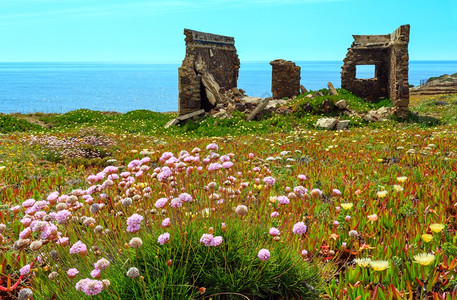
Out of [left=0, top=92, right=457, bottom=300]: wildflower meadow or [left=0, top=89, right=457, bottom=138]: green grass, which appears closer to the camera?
[left=0, top=92, right=457, bottom=300]: wildflower meadow

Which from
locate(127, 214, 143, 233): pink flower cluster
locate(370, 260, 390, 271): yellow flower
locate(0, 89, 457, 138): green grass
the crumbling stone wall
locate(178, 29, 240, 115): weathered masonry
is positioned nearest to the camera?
locate(127, 214, 143, 233): pink flower cluster

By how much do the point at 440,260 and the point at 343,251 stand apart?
79cm

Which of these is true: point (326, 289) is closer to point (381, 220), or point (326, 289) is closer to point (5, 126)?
point (381, 220)

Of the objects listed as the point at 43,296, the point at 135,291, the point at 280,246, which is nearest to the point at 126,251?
the point at 135,291

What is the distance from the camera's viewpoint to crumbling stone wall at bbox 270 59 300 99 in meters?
25.6

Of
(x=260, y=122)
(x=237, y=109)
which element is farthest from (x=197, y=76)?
(x=260, y=122)

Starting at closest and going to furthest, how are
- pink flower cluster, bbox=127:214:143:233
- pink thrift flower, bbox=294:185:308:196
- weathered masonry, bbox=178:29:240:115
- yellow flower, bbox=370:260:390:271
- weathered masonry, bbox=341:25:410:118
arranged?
1. pink flower cluster, bbox=127:214:143:233
2. yellow flower, bbox=370:260:390:271
3. pink thrift flower, bbox=294:185:308:196
4. weathered masonry, bbox=178:29:240:115
5. weathered masonry, bbox=341:25:410:118

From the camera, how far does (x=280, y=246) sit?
2785 millimetres

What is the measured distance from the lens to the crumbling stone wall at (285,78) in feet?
84.1

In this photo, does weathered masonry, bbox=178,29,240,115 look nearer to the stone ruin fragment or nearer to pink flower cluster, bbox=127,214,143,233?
the stone ruin fragment

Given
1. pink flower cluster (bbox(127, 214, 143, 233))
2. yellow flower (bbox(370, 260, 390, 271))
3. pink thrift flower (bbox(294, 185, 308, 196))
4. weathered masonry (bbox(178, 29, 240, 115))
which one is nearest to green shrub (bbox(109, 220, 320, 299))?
pink flower cluster (bbox(127, 214, 143, 233))

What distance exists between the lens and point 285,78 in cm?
2595

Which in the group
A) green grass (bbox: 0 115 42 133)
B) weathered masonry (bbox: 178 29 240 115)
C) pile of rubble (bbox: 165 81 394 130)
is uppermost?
weathered masonry (bbox: 178 29 240 115)

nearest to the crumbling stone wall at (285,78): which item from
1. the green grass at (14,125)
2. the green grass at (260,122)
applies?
the green grass at (260,122)
